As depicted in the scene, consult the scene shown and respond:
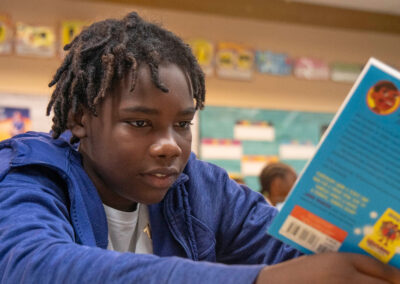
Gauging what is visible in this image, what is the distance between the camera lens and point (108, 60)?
774 millimetres

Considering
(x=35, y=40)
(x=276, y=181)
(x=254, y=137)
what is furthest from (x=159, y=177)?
(x=254, y=137)

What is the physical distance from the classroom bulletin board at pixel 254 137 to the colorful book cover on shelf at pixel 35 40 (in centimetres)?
128

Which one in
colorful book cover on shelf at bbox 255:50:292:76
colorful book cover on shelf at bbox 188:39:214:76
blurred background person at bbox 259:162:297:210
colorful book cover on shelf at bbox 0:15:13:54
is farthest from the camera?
colorful book cover on shelf at bbox 255:50:292:76

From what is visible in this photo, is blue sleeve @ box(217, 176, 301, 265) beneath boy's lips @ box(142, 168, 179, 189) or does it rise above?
beneath

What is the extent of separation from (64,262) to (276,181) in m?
2.63

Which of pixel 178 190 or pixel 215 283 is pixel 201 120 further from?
pixel 215 283

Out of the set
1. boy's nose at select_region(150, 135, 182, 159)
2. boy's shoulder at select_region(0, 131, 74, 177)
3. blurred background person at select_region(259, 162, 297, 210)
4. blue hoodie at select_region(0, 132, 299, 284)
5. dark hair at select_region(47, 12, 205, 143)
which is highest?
dark hair at select_region(47, 12, 205, 143)

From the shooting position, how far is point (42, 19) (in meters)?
3.47

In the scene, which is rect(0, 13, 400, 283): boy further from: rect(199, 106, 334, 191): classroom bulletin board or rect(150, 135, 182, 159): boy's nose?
rect(199, 106, 334, 191): classroom bulletin board

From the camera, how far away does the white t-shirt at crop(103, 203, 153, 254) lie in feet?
2.91

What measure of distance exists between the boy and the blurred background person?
200cm

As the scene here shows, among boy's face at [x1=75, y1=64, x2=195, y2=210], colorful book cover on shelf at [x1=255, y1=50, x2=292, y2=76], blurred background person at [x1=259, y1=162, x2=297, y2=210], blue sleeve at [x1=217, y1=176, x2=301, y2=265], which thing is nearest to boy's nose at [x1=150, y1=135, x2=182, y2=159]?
boy's face at [x1=75, y1=64, x2=195, y2=210]

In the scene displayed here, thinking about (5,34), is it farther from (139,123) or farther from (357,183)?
(357,183)

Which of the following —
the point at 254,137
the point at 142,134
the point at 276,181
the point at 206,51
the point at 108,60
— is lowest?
the point at 276,181
